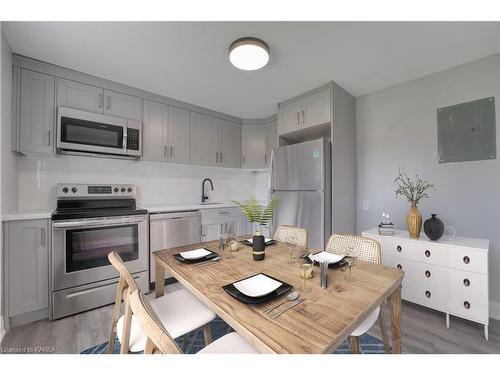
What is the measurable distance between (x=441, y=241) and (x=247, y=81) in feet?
8.16

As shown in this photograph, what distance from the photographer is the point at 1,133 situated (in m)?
1.61

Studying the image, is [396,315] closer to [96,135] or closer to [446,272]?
[446,272]

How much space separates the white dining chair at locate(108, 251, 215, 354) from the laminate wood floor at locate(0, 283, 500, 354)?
2.08 feet

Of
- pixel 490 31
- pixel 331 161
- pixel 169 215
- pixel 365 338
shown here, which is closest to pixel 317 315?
pixel 365 338

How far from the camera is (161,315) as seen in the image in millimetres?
1176

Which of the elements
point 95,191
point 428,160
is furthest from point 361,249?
point 95,191

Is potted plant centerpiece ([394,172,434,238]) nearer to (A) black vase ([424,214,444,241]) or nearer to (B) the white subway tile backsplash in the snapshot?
(A) black vase ([424,214,444,241])

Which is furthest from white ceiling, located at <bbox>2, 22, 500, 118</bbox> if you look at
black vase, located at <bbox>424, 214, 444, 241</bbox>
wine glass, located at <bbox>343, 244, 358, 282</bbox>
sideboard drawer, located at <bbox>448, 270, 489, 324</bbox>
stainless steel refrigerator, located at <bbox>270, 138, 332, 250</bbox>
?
sideboard drawer, located at <bbox>448, 270, 489, 324</bbox>

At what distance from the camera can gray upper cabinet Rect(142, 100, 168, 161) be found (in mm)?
2664

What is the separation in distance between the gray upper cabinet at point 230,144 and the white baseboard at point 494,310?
3290 mm

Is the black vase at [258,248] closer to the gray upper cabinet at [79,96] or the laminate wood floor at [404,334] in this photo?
the laminate wood floor at [404,334]

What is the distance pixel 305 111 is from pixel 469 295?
7.69 feet

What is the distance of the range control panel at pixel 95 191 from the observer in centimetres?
224
